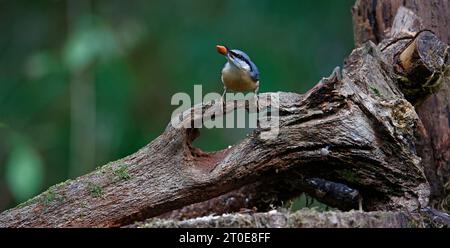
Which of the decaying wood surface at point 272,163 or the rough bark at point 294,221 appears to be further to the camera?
the decaying wood surface at point 272,163

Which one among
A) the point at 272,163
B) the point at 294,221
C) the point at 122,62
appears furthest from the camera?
the point at 122,62

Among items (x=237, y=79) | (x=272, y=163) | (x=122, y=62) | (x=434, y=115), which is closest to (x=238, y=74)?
(x=237, y=79)

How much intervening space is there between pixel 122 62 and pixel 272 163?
2469mm

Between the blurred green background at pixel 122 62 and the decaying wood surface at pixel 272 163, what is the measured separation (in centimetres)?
202

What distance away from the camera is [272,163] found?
235cm

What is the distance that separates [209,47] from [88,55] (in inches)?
36.7

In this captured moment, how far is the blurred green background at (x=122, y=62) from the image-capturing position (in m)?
4.47

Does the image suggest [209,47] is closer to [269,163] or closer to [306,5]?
[306,5]

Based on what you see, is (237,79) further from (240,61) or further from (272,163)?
(272,163)

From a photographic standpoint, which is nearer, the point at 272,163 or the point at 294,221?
the point at 294,221

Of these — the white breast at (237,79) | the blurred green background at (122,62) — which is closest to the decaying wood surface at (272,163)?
the white breast at (237,79)

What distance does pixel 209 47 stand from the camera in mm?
4863

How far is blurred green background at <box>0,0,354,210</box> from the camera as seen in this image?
4469 mm

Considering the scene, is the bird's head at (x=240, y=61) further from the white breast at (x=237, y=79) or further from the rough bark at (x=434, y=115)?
the rough bark at (x=434, y=115)
